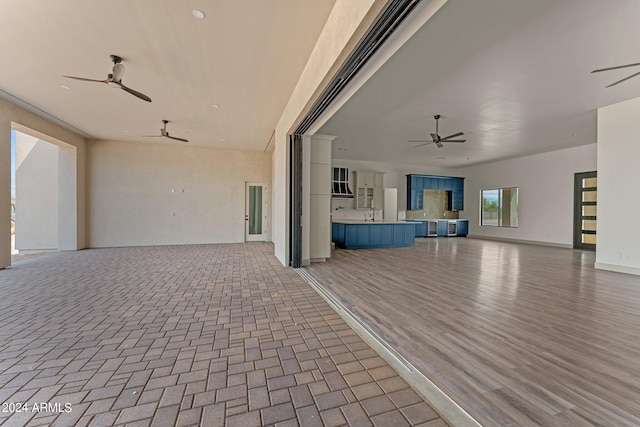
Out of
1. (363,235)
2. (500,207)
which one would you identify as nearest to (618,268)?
(363,235)

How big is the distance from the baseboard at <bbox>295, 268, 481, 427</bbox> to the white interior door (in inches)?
273

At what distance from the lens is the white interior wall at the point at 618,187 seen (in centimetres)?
500

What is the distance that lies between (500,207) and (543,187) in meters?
1.85

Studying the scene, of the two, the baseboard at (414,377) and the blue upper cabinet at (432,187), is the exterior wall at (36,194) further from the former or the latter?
the blue upper cabinet at (432,187)

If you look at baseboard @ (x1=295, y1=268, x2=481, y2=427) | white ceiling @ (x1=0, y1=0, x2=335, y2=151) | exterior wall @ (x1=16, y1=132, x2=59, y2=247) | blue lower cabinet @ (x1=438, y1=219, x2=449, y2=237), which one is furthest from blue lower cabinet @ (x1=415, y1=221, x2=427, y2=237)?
exterior wall @ (x1=16, y1=132, x2=59, y2=247)

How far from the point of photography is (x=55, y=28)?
312cm

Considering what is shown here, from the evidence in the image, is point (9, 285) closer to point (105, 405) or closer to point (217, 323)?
point (217, 323)

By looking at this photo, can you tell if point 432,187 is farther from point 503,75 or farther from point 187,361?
point 187,361

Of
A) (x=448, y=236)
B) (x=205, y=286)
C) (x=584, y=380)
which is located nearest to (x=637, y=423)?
(x=584, y=380)

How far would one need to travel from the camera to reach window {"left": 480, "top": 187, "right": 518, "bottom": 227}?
34.0 ft

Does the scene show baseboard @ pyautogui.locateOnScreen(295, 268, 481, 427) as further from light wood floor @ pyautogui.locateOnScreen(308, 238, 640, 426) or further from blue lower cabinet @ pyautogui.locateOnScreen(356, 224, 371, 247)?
blue lower cabinet @ pyautogui.locateOnScreen(356, 224, 371, 247)

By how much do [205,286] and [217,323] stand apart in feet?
4.91

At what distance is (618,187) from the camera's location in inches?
205

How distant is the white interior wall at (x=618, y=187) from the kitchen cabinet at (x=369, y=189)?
19.9 ft
